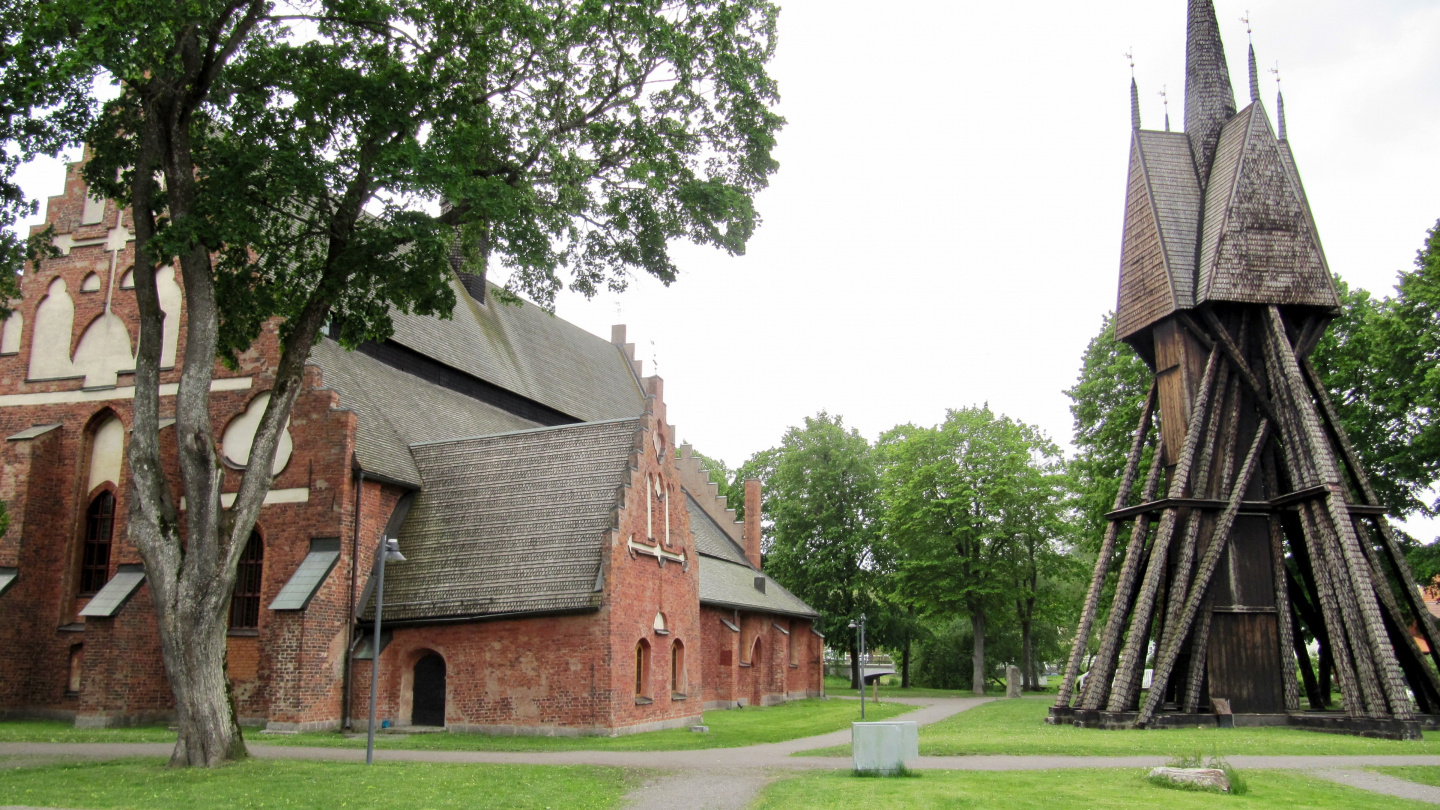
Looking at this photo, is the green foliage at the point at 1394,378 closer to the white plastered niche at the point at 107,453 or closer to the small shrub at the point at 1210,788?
the small shrub at the point at 1210,788

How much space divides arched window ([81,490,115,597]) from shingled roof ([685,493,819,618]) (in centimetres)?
1420

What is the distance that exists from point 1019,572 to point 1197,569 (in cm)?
2062

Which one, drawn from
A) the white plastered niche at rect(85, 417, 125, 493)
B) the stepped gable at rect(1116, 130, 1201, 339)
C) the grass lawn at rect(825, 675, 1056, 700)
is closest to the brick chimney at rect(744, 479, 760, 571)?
the grass lawn at rect(825, 675, 1056, 700)

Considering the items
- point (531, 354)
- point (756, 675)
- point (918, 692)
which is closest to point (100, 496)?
point (531, 354)

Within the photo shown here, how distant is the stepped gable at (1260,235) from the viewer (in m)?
22.2

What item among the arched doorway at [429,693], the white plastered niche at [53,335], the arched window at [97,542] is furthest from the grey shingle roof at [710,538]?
the white plastered niche at [53,335]

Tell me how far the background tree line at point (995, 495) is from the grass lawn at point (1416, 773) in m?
11.4

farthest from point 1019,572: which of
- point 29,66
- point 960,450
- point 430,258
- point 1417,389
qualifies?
point 29,66

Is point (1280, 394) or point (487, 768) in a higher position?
point (1280, 394)

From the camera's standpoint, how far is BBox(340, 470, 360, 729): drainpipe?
20.2 meters

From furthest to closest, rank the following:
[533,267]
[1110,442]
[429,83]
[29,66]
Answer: [1110,442], [533,267], [429,83], [29,66]

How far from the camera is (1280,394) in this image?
2175 centimetres

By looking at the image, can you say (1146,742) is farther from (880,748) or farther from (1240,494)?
(880,748)

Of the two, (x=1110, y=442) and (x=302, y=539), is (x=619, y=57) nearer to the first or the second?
(x=302, y=539)
